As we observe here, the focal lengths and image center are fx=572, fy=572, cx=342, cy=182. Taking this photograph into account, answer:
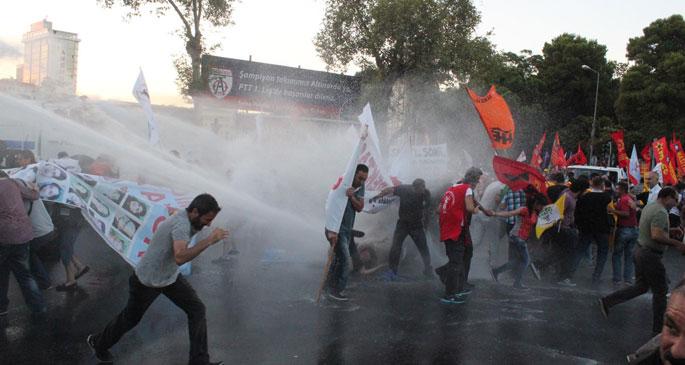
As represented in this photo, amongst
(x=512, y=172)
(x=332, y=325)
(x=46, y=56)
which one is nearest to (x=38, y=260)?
(x=332, y=325)

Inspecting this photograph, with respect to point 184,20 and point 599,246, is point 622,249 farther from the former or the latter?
point 184,20

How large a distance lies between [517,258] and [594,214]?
66.6 inches

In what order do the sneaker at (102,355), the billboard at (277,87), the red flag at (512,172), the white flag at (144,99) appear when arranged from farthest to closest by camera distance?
the billboard at (277,87), the white flag at (144,99), the red flag at (512,172), the sneaker at (102,355)

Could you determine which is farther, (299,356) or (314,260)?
(314,260)

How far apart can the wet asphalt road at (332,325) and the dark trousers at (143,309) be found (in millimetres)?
283

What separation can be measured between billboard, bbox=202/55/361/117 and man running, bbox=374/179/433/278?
13883mm

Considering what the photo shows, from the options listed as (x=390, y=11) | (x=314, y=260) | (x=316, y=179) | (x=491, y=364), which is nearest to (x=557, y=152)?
(x=390, y=11)

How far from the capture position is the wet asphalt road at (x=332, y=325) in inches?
197

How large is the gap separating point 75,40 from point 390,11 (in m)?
9.83

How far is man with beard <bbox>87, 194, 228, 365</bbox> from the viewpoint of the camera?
4.42m

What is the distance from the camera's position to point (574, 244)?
363 inches

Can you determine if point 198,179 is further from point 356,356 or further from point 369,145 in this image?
point 356,356

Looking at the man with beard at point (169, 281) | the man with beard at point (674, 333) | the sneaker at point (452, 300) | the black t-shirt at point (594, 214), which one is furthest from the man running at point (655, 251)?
the man with beard at point (169, 281)

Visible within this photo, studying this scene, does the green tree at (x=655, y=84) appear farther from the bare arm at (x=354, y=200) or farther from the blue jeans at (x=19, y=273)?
the blue jeans at (x=19, y=273)
